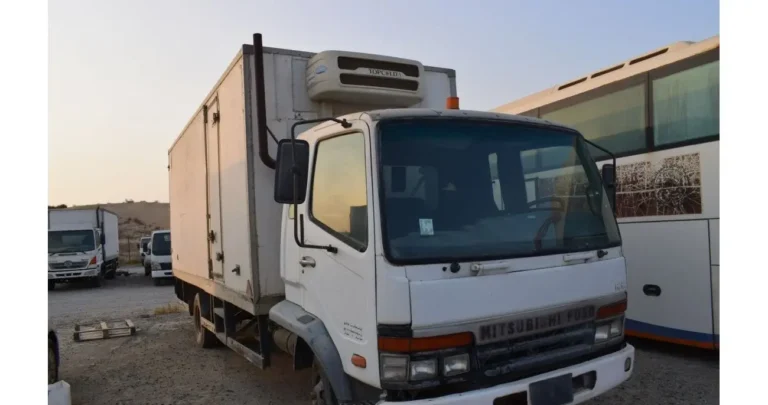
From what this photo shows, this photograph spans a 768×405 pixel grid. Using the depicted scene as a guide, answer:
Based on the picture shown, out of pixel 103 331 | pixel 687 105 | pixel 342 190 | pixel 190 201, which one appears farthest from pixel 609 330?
pixel 103 331

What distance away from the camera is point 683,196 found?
652 centimetres

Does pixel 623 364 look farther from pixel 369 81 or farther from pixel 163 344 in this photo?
pixel 163 344

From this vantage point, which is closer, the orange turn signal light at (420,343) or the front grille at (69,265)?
the orange turn signal light at (420,343)

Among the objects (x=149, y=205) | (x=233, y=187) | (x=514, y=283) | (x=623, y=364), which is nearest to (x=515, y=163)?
(x=514, y=283)

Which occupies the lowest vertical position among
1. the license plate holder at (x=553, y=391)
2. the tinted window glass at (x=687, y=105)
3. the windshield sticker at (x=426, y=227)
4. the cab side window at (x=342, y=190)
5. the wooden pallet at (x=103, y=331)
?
the wooden pallet at (x=103, y=331)

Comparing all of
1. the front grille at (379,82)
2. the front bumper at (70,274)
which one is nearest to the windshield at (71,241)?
the front bumper at (70,274)

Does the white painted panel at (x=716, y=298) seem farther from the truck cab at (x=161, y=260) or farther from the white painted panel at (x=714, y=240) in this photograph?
the truck cab at (x=161, y=260)

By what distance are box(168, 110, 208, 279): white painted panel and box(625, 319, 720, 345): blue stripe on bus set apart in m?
5.42

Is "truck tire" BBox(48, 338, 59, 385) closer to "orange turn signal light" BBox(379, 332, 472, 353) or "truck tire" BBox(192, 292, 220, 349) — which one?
"truck tire" BBox(192, 292, 220, 349)

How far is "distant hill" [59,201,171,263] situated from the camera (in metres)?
54.3

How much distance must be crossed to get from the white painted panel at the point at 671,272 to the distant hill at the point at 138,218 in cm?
4635

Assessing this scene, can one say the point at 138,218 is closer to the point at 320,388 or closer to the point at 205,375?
the point at 205,375

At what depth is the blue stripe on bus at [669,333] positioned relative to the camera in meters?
6.30

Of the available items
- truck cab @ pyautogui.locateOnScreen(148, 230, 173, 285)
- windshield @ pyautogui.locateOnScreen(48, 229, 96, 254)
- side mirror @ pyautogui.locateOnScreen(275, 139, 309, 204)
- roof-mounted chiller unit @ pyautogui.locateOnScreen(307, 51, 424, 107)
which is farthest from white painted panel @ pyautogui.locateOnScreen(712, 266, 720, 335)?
windshield @ pyautogui.locateOnScreen(48, 229, 96, 254)
